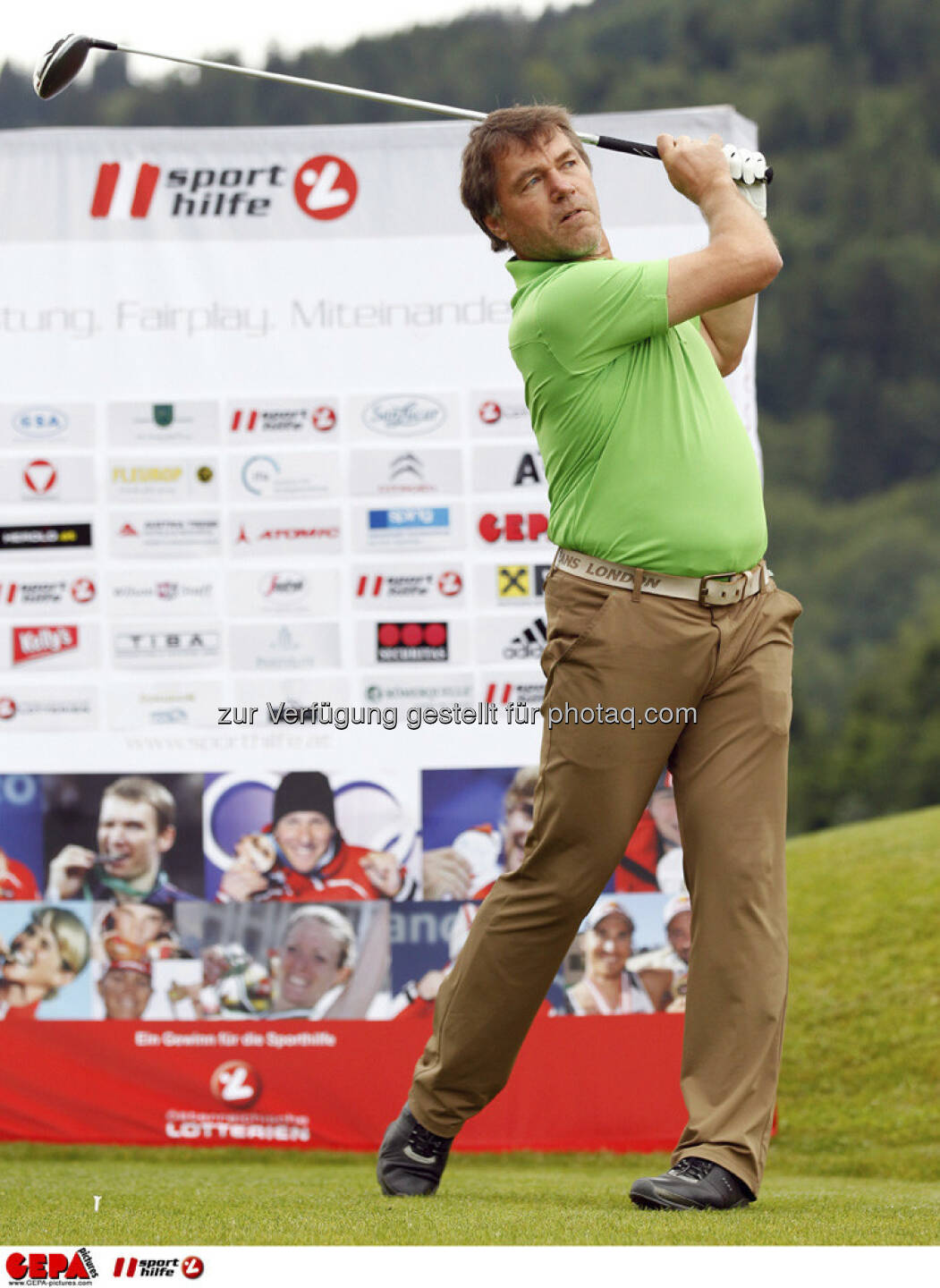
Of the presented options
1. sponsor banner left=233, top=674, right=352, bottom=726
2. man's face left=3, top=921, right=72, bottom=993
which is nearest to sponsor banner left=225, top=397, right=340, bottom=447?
sponsor banner left=233, top=674, right=352, bottom=726

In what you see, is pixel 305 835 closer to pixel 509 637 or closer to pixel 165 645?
pixel 165 645

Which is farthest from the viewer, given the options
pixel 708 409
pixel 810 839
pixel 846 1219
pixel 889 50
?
pixel 889 50

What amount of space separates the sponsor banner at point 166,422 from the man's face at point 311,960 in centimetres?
117

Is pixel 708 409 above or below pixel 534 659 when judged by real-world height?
above

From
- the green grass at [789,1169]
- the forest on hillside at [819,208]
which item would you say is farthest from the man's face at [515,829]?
the forest on hillside at [819,208]

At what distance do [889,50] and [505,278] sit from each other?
59.9 metres

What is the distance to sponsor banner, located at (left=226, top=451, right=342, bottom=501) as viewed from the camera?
13.5ft

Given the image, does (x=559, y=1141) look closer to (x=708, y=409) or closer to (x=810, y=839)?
(x=708, y=409)

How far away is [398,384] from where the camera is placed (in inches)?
162

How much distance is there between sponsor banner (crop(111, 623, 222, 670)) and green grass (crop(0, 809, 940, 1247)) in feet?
3.75

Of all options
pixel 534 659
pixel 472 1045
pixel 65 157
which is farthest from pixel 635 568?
pixel 65 157

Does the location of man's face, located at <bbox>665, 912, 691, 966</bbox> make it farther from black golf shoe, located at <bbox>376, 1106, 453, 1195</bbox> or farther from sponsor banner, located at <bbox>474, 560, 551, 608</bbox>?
black golf shoe, located at <bbox>376, 1106, 453, 1195</bbox>

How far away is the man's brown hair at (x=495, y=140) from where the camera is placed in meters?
2.74
